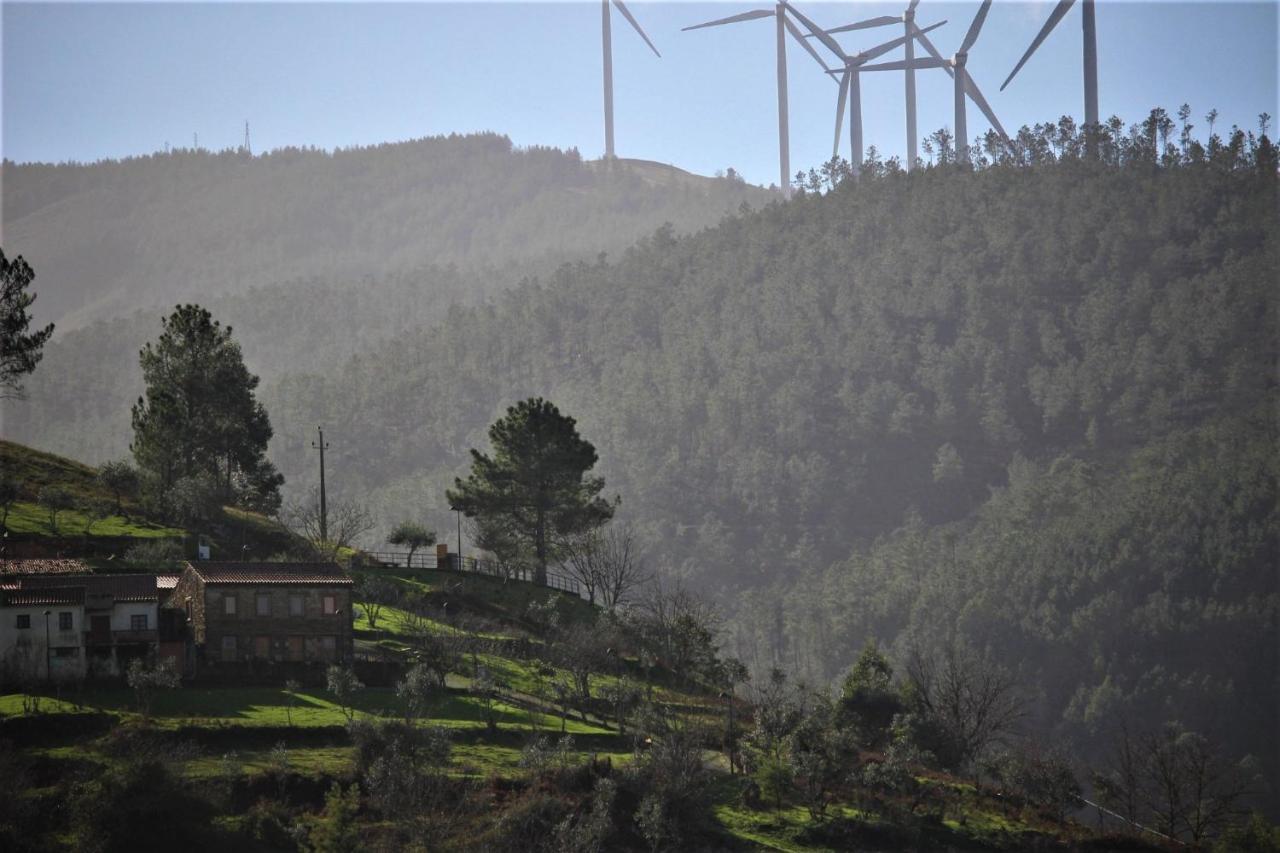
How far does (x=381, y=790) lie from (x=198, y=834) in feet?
18.5

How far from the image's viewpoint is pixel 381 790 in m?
50.4

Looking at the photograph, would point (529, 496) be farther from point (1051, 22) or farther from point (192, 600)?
point (1051, 22)

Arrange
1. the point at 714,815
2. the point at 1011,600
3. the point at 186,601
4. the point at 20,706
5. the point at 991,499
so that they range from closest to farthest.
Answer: the point at 20,706 < the point at 714,815 < the point at 186,601 < the point at 1011,600 < the point at 991,499

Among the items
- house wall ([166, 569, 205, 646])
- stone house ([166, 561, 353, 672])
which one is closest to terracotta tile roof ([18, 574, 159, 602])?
house wall ([166, 569, 205, 646])

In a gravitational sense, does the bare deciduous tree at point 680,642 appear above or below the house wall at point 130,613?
below

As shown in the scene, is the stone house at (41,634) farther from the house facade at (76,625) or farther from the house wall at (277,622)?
the house wall at (277,622)

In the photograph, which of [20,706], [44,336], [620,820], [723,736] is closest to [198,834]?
[20,706]

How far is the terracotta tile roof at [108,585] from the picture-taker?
58.0m

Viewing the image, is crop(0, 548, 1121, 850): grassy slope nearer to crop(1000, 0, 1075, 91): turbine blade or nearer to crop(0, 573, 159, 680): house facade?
crop(0, 573, 159, 680): house facade

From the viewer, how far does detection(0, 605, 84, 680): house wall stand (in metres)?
55.2

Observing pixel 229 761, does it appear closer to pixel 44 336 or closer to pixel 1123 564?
pixel 44 336

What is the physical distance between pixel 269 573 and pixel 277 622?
2.05 m

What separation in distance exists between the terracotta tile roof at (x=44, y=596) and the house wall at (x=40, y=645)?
16 centimetres

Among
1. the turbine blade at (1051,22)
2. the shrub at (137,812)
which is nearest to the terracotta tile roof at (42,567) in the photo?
the shrub at (137,812)
